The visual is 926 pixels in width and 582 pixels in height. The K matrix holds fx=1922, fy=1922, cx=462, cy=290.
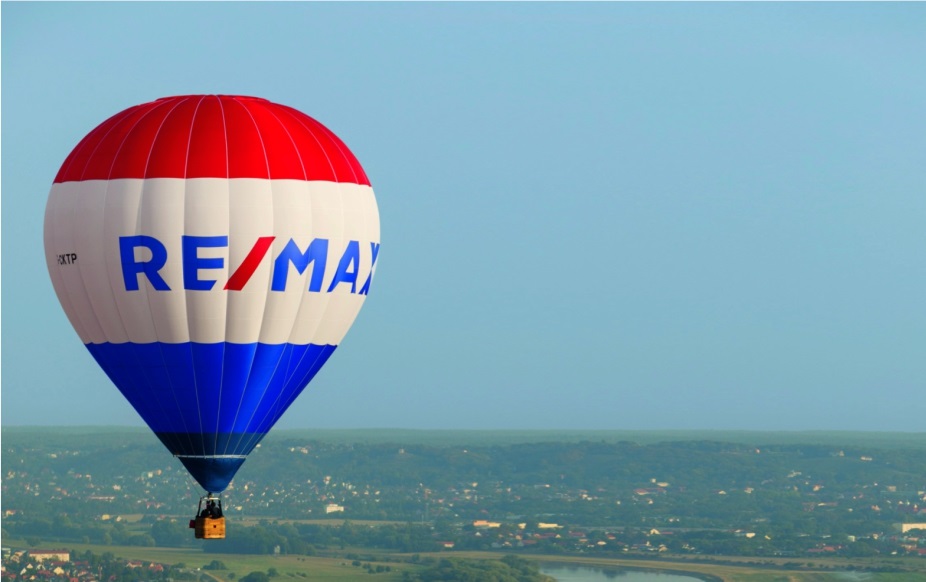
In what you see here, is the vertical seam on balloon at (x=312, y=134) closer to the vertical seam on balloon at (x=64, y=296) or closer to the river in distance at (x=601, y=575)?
the vertical seam on balloon at (x=64, y=296)

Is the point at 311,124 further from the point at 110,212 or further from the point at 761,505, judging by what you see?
the point at 761,505

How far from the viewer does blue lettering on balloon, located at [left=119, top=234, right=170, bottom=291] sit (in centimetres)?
2572

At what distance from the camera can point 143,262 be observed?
84.5 feet

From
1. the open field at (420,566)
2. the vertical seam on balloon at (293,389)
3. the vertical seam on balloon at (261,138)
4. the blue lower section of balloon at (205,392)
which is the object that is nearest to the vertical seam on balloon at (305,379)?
the vertical seam on balloon at (293,389)

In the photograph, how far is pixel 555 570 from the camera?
103 m

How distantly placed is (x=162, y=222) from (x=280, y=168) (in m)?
1.81

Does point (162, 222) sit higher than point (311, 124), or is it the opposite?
point (311, 124)

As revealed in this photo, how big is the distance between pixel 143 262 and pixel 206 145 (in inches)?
72.1

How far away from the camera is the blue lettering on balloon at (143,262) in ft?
84.4

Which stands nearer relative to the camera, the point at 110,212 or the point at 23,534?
the point at 110,212

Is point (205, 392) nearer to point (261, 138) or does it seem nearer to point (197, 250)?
point (197, 250)

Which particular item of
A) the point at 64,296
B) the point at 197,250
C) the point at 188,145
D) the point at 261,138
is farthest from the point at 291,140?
the point at 64,296

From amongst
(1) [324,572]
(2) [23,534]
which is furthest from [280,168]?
(2) [23,534]

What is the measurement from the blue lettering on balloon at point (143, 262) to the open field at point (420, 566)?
64.8 metres
